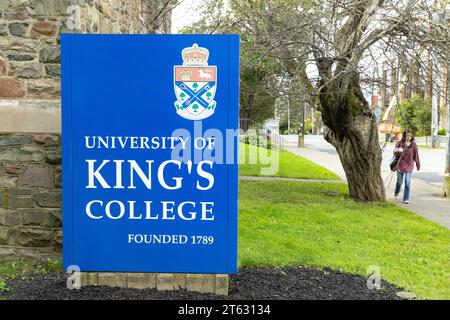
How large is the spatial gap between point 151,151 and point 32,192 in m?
2.33

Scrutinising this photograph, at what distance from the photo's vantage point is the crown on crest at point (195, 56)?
4.30 metres

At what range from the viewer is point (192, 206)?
14.6ft

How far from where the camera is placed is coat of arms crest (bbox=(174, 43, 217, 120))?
4.32m

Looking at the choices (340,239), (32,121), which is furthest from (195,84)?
(340,239)

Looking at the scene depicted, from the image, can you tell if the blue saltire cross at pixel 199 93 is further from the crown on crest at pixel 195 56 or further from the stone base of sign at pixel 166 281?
the stone base of sign at pixel 166 281

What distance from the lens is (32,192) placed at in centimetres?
609

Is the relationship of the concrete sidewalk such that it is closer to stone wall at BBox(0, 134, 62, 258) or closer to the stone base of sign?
the stone base of sign

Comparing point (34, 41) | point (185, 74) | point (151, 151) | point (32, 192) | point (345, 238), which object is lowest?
point (345, 238)

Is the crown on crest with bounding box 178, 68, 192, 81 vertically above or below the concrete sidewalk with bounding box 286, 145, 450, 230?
above

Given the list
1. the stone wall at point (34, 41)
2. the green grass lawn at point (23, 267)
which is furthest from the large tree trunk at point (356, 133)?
the green grass lawn at point (23, 267)

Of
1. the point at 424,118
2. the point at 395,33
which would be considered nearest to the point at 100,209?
the point at 395,33

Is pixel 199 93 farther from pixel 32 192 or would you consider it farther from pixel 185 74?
pixel 32 192

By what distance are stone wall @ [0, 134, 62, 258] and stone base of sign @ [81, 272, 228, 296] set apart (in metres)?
1.68

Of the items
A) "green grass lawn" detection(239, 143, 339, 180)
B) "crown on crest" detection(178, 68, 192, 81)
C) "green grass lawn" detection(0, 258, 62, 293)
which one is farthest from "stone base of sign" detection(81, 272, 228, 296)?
"green grass lawn" detection(239, 143, 339, 180)
